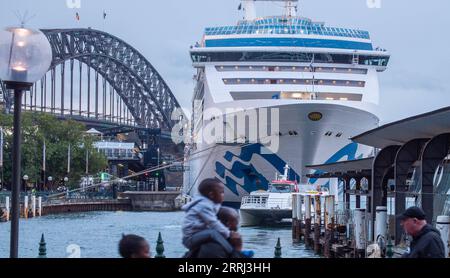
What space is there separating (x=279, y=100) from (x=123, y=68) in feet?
302

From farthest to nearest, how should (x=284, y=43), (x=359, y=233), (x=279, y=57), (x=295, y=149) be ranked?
(x=284, y=43), (x=279, y=57), (x=295, y=149), (x=359, y=233)

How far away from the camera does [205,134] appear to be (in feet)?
157

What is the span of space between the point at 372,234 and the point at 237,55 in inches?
1118

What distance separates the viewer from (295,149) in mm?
45844

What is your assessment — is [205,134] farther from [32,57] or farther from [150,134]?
[150,134]

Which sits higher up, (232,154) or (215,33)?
(215,33)

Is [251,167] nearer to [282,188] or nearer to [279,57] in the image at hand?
[282,188]

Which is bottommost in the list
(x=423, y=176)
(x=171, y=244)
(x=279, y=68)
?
(x=171, y=244)

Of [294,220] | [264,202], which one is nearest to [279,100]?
[264,202]

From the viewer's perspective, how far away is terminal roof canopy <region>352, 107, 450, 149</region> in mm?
17227

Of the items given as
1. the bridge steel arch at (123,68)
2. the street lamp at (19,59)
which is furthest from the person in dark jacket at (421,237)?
the bridge steel arch at (123,68)

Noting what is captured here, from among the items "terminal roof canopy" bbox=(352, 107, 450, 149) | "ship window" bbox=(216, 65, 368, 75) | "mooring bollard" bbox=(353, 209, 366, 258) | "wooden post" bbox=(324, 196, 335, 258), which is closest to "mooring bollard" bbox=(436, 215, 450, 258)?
"terminal roof canopy" bbox=(352, 107, 450, 149)

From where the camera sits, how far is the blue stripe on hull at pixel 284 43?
5053cm
